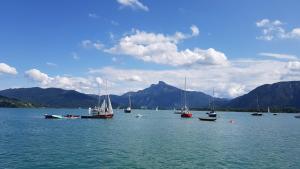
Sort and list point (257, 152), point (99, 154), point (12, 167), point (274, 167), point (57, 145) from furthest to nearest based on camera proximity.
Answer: point (57, 145) < point (257, 152) < point (99, 154) < point (274, 167) < point (12, 167)

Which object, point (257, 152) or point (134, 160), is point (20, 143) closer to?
point (134, 160)

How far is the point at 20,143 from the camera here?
81375mm

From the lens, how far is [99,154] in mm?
65250

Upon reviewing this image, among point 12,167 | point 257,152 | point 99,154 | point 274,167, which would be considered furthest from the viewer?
Result: point 257,152

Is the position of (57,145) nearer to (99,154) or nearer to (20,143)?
(20,143)

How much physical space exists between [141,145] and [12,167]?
33.1 m

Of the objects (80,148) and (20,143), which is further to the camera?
(20,143)

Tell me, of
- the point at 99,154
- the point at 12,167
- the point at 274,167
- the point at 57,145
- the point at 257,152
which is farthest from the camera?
the point at 57,145

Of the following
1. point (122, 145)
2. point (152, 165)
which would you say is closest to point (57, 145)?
point (122, 145)

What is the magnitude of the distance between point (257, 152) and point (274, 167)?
16325 millimetres

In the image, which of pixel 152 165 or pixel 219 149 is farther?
pixel 219 149

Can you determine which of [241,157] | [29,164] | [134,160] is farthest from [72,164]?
[241,157]

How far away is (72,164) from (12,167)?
879 cm

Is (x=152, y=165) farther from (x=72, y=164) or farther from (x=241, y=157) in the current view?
(x=241, y=157)
